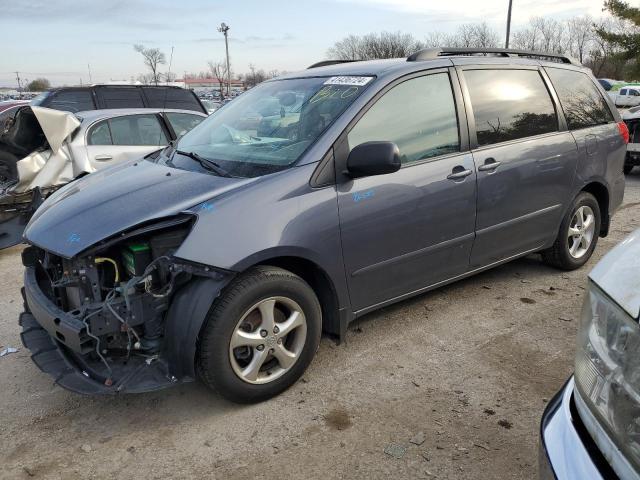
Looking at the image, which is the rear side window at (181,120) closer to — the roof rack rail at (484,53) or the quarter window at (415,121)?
the roof rack rail at (484,53)

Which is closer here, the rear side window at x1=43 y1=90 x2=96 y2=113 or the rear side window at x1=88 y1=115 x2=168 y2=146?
the rear side window at x1=88 y1=115 x2=168 y2=146

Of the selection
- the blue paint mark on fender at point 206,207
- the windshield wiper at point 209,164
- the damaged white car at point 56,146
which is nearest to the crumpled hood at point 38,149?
the damaged white car at point 56,146

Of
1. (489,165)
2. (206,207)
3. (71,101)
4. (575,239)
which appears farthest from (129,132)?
(575,239)

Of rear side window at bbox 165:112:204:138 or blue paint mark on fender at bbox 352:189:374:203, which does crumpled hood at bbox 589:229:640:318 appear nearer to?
blue paint mark on fender at bbox 352:189:374:203

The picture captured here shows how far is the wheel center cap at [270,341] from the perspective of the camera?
2.88 metres

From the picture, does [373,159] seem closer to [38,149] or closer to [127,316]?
[127,316]

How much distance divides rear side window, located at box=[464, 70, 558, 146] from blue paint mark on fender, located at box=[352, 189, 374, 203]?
1.09 metres

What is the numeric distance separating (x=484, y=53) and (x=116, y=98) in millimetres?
8093

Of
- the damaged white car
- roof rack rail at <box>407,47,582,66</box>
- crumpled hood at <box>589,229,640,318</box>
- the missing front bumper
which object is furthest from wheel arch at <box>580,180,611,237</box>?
the damaged white car

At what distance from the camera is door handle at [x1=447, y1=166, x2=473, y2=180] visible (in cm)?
355

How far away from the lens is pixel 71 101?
32.4 ft

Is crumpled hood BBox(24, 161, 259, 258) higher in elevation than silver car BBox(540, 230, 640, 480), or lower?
higher

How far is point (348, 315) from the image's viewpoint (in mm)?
3260

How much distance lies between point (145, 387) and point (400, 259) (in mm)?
1670
